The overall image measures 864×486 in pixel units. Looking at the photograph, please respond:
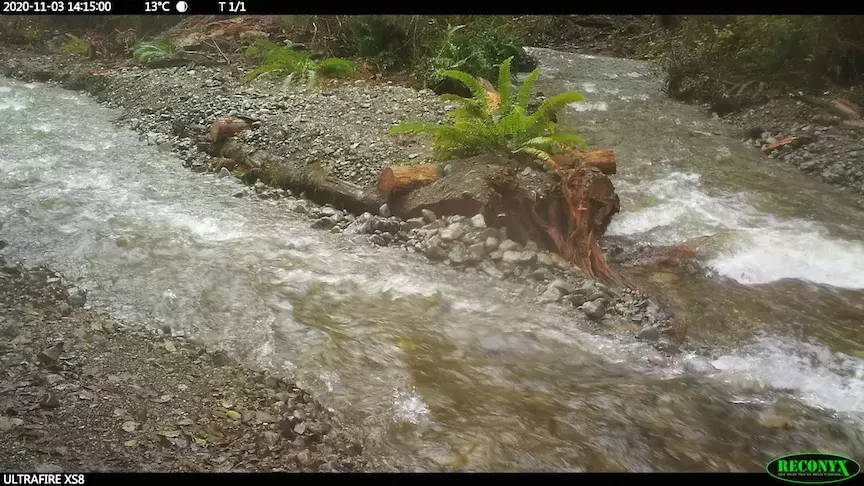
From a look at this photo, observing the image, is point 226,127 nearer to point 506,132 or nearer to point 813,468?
point 506,132

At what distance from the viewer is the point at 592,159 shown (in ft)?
16.0

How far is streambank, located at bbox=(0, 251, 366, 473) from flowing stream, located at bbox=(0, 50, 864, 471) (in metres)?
0.17

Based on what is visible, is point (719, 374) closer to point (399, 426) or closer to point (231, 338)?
point (399, 426)

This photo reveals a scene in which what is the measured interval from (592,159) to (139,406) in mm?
3779

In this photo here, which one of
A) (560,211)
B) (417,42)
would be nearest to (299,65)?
(417,42)

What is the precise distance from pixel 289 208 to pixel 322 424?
2.66m

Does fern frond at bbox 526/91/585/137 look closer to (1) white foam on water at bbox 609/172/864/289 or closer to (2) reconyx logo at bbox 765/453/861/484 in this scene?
(1) white foam on water at bbox 609/172/864/289

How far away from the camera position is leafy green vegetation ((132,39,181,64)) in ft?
26.8

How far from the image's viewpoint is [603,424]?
255cm

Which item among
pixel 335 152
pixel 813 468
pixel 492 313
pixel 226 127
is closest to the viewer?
pixel 813 468
